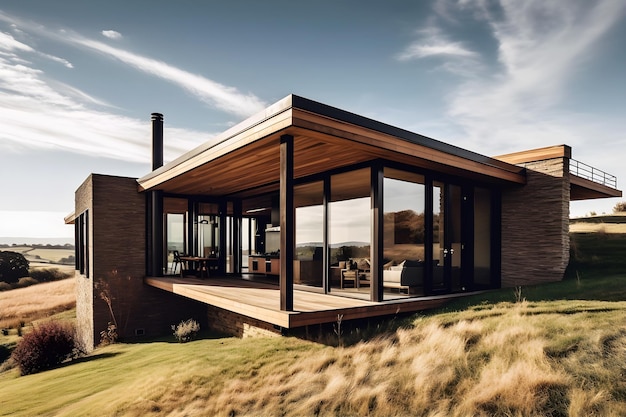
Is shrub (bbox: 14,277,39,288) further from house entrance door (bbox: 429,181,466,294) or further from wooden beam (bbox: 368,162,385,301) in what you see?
house entrance door (bbox: 429,181,466,294)

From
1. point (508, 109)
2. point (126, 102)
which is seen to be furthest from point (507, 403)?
point (126, 102)

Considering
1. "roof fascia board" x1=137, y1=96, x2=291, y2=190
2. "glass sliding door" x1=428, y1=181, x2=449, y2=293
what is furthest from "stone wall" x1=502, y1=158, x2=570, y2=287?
"roof fascia board" x1=137, y1=96, x2=291, y2=190

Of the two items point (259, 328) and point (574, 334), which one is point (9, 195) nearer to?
point (259, 328)

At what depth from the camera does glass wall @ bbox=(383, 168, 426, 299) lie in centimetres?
779

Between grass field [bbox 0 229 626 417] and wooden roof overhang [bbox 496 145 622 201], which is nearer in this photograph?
grass field [bbox 0 229 626 417]

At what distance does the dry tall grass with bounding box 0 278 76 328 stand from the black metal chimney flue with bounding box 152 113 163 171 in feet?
33.5

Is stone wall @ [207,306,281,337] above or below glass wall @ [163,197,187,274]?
below

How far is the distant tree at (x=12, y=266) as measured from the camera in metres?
27.3

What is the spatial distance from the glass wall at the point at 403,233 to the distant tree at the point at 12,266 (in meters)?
30.4

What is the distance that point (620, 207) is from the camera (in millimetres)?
23328

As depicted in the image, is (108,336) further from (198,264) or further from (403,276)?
(403,276)

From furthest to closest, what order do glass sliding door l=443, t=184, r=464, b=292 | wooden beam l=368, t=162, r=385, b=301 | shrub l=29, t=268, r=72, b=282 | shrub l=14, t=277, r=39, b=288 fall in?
shrub l=29, t=268, r=72, b=282 → shrub l=14, t=277, r=39, b=288 → glass sliding door l=443, t=184, r=464, b=292 → wooden beam l=368, t=162, r=385, b=301

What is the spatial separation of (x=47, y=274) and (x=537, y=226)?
109 feet

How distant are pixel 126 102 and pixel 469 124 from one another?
508 inches
